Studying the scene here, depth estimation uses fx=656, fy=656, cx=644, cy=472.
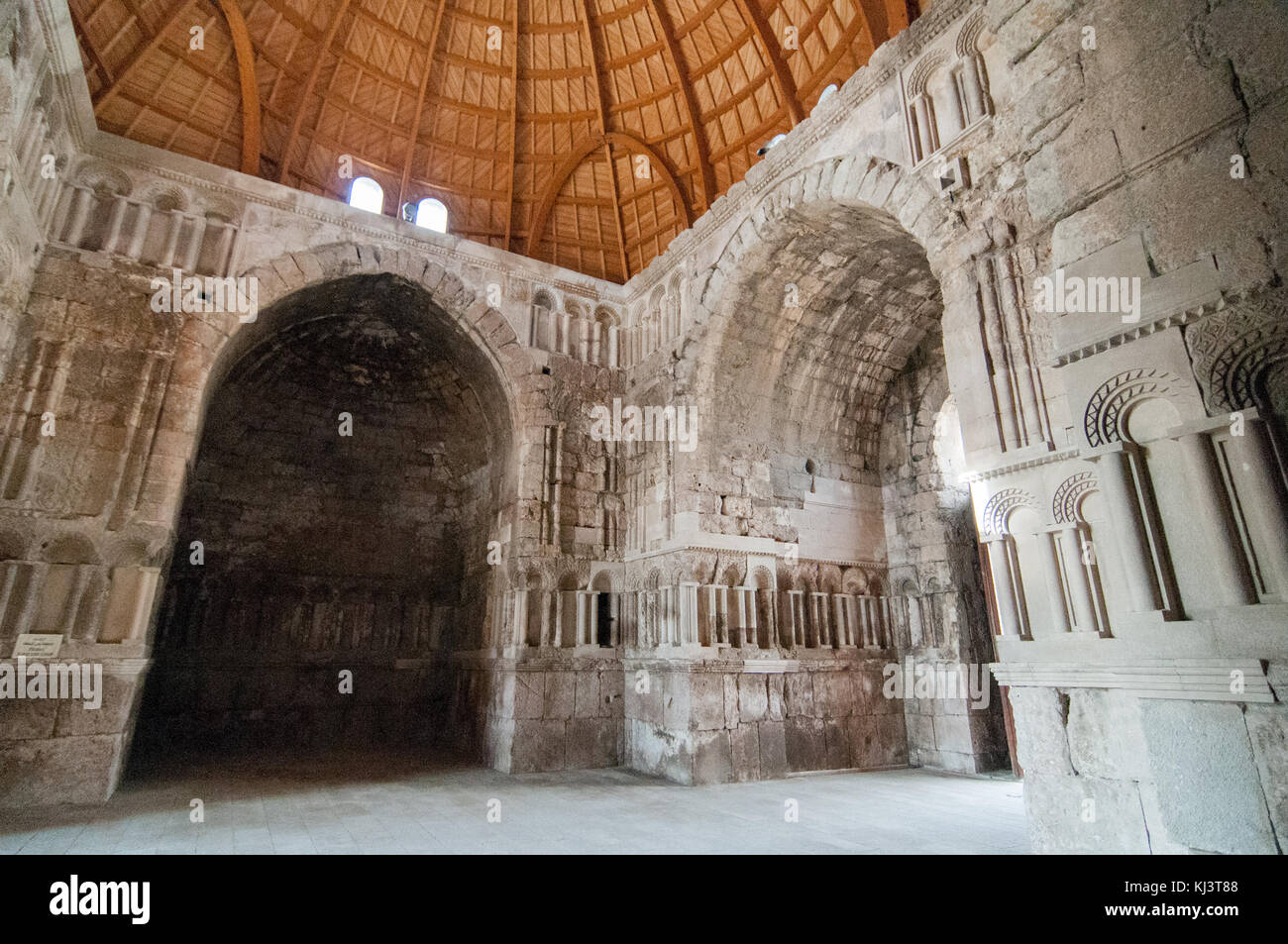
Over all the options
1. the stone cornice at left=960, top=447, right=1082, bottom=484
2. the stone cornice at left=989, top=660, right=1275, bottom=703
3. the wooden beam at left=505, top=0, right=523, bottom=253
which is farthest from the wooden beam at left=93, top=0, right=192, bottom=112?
the stone cornice at left=989, top=660, right=1275, bottom=703

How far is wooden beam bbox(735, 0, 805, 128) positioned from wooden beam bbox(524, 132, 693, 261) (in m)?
2.66

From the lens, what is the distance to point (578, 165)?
13617 millimetres

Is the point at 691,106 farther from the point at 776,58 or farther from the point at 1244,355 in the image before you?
the point at 1244,355

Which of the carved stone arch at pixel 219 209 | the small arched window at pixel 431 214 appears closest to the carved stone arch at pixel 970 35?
the carved stone arch at pixel 219 209

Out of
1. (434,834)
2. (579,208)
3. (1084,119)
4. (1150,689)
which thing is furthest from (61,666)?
(579,208)

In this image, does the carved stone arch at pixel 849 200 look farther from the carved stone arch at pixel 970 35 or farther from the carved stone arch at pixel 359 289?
the carved stone arch at pixel 359 289

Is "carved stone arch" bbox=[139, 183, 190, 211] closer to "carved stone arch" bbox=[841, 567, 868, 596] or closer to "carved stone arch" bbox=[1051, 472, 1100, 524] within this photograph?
"carved stone arch" bbox=[1051, 472, 1100, 524]

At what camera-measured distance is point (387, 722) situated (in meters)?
12.0

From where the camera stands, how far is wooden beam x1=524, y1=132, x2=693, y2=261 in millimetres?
12969

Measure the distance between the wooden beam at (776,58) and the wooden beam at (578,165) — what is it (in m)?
2.66

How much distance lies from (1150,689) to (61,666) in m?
9.82

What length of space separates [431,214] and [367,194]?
3.99 ft

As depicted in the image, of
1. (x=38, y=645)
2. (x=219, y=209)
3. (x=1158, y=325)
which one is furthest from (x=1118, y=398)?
(x=219, y=209)
